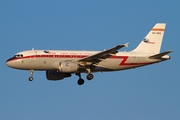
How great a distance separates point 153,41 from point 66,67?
612 inches

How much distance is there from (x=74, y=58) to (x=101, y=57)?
3672 mm

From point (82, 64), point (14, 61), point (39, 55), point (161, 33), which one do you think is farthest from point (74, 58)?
point (161, 33)

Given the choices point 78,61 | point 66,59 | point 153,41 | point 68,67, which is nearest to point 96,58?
point 78,61

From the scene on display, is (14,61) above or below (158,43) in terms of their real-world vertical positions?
below

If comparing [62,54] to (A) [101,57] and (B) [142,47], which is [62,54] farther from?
(B) [142,47]

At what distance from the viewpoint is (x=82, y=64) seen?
142 ft

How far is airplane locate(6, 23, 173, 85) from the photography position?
139 ft

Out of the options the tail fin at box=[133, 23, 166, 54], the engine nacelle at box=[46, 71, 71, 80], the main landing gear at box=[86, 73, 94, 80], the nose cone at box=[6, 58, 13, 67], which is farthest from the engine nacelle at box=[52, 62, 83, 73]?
the tail fin at box=[133, 23, 166, 54]

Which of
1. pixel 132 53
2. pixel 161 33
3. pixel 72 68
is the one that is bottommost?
pixel 72 68

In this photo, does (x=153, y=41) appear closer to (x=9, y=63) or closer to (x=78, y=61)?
(x=78, y=61)

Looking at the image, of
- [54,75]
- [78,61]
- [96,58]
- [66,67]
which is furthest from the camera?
[54,75]

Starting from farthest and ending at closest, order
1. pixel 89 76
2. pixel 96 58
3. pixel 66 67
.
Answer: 1. pixel 89 76
2. pixel 96 58
3. pixel 66 67

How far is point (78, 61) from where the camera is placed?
43.1 metres

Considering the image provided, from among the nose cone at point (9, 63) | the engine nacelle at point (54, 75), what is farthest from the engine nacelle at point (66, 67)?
the nose cone at point (9, 63)
